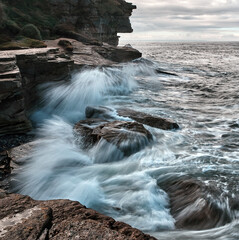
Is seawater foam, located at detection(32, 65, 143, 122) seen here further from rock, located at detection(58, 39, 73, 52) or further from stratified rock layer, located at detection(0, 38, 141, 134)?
rock, located at detection(58, 39, 73, 52)

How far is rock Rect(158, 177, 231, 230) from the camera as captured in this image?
15.5 ft

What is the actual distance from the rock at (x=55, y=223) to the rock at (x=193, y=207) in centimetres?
193

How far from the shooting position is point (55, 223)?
10.3ft

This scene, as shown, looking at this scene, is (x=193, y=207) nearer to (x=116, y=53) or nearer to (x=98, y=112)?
(x=98, y=112)

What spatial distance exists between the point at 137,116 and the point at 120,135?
2616 millimetres

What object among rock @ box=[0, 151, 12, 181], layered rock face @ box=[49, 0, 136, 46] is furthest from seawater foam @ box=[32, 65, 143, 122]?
layered rock face @ box=[49, 0, 136, 46]

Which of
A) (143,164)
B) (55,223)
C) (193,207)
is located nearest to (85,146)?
(143,164)

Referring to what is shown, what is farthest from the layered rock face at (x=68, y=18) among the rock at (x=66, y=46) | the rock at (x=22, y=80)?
the rock at (x=22, y=80)

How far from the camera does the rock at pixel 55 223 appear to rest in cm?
288

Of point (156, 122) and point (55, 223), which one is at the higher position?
point (55, 223)

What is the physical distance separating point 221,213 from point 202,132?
16.1 feet

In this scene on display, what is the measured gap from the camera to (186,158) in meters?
7.31

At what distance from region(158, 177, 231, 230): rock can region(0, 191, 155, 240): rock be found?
193 centimetres

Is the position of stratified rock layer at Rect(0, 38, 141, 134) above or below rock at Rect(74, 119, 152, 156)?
above
